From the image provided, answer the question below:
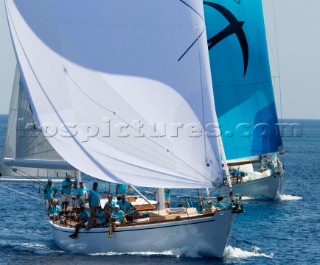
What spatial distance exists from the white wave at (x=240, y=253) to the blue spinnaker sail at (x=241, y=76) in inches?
683

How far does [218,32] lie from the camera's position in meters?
59.2

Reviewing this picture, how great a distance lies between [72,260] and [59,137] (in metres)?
5.13

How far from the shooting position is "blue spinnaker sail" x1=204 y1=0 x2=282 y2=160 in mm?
59125

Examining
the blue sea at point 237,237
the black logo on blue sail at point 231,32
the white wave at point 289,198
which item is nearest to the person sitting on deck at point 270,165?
the white wave at point 289,198

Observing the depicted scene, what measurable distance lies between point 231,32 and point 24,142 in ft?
64.2

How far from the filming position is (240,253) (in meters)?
42.3

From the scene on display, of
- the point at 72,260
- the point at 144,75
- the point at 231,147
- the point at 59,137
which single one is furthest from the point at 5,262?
the point at 231,147

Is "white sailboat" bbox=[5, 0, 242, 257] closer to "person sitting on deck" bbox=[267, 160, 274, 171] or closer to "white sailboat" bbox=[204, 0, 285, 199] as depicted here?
"white sailboat" bbox=[204, 0, 285, 199]

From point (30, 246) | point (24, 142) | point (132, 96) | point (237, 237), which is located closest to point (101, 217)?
point (30, 246)

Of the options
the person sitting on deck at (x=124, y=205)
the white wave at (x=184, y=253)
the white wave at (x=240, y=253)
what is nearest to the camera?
the white wave at (x=184, y=253)

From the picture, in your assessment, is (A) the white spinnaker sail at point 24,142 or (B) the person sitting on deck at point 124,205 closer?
(B) the person sitting on deck at point 124,205

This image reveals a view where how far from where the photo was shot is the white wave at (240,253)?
134 ft

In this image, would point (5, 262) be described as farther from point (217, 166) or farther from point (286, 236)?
point (286, 236)

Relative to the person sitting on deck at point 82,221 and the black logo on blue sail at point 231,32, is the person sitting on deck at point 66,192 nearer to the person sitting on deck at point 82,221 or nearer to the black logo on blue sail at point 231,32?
the person sitting on deck at point 82,221
